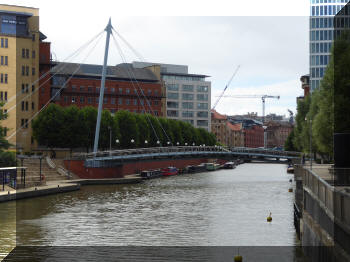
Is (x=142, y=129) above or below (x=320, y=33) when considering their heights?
below

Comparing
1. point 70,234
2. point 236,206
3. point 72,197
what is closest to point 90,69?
point 72,197

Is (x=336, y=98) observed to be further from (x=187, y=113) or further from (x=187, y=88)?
(x=187, y=88)

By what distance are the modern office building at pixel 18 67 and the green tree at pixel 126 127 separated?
1713cm

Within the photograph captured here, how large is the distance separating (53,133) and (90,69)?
66.1 metres

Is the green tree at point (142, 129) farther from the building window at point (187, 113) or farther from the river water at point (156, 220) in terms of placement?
the building window at point (187, 113)

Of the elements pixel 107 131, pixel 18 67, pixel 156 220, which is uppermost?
pixel 18 67

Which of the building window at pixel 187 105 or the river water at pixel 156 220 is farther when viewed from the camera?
the building window at pixel 187 105

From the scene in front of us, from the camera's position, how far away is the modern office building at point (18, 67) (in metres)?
104

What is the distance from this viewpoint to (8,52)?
343 ft

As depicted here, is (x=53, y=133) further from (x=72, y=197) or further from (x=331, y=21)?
(x=331, y=21)

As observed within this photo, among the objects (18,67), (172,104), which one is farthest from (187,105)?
(18,67)

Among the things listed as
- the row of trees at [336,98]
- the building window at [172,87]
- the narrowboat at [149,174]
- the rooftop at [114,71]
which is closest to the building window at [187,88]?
the building window at [172,87]

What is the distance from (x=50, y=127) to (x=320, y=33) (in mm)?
67149

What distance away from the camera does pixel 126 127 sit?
379 ft
